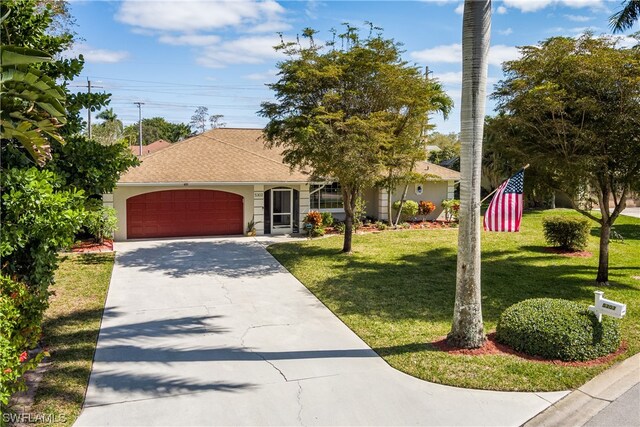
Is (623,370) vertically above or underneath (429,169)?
underneath

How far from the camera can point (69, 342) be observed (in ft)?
26.7

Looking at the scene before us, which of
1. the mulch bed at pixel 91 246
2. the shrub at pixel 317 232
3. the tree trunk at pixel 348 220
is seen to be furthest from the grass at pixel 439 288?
the mulch bed at pixel 91 246

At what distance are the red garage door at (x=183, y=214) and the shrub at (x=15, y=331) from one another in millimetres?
13361

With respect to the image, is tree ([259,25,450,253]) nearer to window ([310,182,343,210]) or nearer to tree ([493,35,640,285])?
tree ([493,35,640,285])

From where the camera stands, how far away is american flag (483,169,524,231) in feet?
29.2

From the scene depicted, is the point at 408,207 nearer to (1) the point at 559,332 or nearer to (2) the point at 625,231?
(2) the point at 625,231

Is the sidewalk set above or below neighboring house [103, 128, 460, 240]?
below

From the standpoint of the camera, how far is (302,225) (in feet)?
69.9

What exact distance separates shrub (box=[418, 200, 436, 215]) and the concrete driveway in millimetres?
14238

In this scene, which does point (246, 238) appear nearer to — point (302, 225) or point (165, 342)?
point (302, 225)

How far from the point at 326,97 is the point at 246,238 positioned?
7918 mm

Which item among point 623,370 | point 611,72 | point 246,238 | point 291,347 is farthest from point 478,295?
point 246,238

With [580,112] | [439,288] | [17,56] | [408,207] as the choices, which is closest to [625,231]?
[408,207]

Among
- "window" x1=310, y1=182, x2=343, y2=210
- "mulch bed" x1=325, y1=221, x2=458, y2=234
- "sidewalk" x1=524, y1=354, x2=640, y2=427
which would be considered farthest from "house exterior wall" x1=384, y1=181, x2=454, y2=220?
"sidewalk" x1=524, y1=354, x2=640, y2=427
